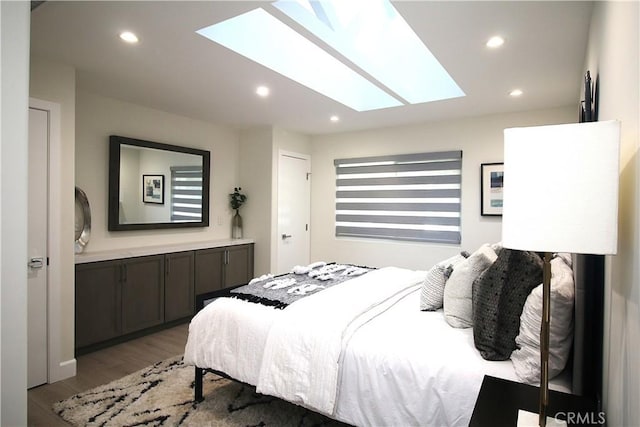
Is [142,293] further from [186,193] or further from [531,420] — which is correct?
[531,420]

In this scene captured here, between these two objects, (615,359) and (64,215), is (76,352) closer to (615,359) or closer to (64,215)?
(64,215)

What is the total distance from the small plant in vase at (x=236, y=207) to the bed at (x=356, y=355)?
2.71m

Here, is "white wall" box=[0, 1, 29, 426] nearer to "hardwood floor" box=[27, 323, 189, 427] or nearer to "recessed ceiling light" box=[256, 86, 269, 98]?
"hardwood floor" box=[27, 323, 189, 427]

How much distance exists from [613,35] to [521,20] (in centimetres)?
102

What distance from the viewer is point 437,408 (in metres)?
1.63

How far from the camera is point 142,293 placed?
12.3ft

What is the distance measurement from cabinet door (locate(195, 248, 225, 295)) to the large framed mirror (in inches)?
19.1

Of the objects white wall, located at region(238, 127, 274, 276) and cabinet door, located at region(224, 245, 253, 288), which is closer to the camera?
cabinet door, located at region(224, 245, 253, 288)

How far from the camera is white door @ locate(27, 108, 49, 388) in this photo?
2695 mm

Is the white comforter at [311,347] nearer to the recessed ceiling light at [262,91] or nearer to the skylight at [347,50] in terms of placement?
the skylight at [347,50]

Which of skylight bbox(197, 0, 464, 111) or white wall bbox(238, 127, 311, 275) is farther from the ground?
skylight bbox(197, 0, 464, 111)

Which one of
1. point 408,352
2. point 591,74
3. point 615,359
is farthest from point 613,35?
point 408,352

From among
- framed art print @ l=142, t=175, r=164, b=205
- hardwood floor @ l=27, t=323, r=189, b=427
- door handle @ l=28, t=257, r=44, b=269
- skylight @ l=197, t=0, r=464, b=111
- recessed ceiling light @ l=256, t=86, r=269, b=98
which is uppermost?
skylight @ l=197, t=0, r=464, b=111

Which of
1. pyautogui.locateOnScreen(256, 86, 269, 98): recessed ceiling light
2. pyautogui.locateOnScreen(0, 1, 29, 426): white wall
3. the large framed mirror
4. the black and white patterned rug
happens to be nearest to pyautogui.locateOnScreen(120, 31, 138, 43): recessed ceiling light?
pyautogui.locateOnScreen(256, 86, 269, 98): recessed ceiling light
